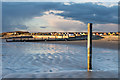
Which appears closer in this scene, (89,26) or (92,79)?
(92,79)

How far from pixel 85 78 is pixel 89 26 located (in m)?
3.09

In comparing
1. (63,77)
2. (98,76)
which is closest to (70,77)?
(63,77)

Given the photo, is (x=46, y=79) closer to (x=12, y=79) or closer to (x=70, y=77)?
(x=70, y=77)

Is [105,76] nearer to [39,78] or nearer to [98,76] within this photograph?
[98,76]

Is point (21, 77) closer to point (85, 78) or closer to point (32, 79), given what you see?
point (32, 79)

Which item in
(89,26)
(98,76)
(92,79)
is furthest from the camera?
(89,26)

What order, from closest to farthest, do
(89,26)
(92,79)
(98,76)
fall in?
(92,79) → (98,76) → (89,26)

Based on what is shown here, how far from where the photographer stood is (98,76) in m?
6.73

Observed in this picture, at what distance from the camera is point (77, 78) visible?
6.47 m

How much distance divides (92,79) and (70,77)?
1026mm

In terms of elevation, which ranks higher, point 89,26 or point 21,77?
point 89,26

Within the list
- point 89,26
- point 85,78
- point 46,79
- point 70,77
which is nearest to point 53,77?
point 46,79

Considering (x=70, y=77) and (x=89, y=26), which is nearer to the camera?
(x=70, y=77)

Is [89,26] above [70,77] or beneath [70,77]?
above
